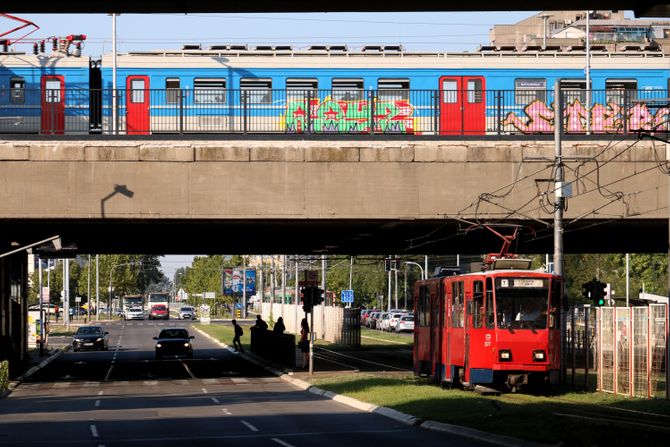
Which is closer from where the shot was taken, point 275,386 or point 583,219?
point 583,219

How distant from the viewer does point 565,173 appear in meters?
34.8

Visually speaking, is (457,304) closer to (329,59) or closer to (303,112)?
(303,112)

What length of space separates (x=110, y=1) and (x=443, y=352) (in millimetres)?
20044

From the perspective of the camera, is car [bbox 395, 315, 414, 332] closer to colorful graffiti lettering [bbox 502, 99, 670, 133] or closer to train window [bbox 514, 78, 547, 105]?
train window [bbox 514, 78, 547, 105]

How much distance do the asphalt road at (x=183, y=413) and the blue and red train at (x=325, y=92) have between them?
8295 millimetres

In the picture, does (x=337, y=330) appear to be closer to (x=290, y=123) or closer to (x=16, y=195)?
(x=290, y=123)

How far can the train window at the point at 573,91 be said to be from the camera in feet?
119

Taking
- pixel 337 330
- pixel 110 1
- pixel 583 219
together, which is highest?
pixel 110 1

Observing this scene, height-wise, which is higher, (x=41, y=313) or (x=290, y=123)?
(x=290, y=123)

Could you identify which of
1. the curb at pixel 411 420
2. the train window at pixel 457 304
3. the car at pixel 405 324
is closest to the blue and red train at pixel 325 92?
the train window at pixel 457 304

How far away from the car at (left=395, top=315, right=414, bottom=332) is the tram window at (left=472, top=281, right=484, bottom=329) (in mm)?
60867

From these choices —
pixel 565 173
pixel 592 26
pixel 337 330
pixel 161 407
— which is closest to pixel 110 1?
pixel 161 407

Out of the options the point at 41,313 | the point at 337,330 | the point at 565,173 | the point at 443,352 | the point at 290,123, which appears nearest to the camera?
the point at 443,352

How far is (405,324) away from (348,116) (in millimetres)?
54904
